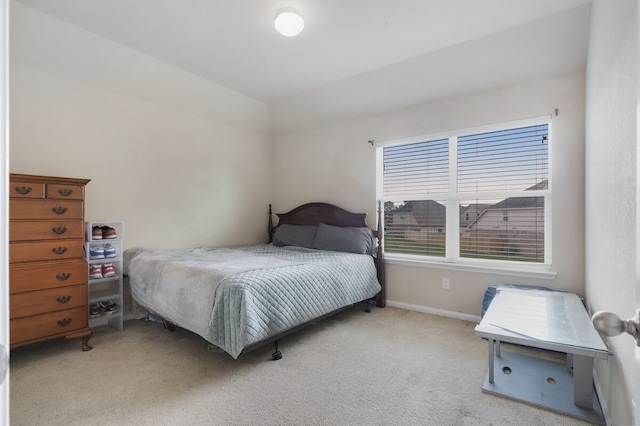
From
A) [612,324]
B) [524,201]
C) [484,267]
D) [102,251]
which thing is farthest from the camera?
[484,267]

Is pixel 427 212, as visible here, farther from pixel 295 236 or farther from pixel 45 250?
pixel 45 250

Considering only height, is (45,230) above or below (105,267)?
above

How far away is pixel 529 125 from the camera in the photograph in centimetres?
298

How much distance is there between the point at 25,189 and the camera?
7.25ft

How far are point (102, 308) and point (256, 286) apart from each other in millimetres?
1736

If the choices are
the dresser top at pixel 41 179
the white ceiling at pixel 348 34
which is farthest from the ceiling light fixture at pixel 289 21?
the dresser top at pixel 41 179

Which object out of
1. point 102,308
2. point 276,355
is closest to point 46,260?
point 102,308

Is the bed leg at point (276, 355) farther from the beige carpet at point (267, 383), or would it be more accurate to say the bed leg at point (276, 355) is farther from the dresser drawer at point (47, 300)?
the dresser drawer at point (47, 300)

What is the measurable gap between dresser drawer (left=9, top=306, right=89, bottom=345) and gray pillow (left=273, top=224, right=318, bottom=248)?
2298 mm

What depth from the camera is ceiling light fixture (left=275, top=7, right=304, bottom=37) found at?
229cm

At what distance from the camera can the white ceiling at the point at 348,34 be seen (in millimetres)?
2289

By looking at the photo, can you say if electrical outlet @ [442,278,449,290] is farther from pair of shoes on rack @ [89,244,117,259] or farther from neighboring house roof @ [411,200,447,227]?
pair of shoes on rack @ [89,244,117,259]

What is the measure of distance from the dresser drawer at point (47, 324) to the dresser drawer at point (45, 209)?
2.35ft

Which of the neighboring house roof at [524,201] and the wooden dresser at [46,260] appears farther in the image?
the neighboring house roof at [524,201]
